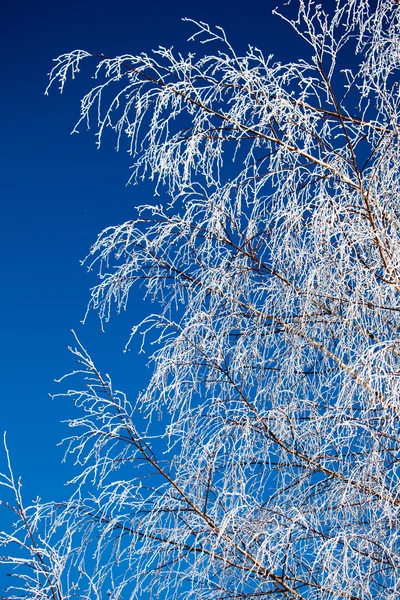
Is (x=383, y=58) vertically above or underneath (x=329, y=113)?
above

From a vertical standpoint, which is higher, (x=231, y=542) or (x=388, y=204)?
(x=388, y=204)

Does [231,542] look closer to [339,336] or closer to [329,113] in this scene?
[339,336]

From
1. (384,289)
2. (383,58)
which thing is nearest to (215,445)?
(384,289)

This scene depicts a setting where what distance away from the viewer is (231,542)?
2457 mm

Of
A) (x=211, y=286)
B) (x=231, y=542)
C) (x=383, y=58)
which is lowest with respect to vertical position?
(x=231, y=542)

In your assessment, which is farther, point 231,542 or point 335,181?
point 335,181

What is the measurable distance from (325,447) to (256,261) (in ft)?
2.59

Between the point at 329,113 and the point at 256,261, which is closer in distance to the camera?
the point at 329,113

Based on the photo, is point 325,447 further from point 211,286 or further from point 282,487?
point 211,286

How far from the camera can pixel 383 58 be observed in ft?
9.59

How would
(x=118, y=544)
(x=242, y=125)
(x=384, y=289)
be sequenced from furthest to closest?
1. (x=118, y=544)
2. (x=242, y=125)
3. (x=384, y=289)

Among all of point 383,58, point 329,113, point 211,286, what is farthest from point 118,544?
point 383,58

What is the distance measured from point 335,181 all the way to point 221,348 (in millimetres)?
748

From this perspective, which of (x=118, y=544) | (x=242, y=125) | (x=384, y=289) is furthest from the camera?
(x=118, y=544)
